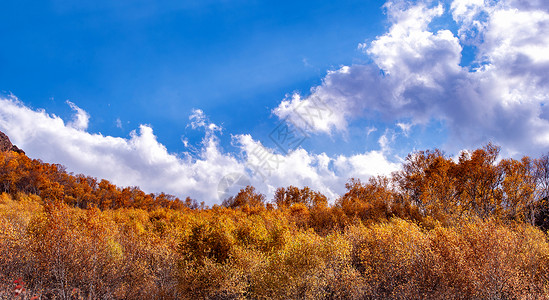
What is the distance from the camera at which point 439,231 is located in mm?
35469

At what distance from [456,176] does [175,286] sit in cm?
5937

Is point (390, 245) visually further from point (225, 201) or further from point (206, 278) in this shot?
point (225, 201)

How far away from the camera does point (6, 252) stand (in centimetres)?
3722

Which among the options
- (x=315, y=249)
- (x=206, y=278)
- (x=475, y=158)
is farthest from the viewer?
(x=475, y=158)

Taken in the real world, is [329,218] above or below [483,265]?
above

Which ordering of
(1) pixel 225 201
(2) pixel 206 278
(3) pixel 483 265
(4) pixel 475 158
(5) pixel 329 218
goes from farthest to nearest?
1. (1) pixel 225 201
2. (5) pixel 329 218
3. (4) pixel 475 158
4. (2) pixel 206 278
5. (3) pixel 483 265

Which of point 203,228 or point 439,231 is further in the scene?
point 203,228

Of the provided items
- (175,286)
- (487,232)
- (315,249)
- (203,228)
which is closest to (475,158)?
(487,232)

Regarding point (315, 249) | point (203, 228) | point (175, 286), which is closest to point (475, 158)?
point (315, 249)

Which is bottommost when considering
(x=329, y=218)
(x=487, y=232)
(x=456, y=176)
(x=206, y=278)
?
(x=206, y=278)

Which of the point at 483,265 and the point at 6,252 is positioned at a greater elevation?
the point at 483,265

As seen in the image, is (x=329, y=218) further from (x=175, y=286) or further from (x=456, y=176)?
(x=175, y=286)

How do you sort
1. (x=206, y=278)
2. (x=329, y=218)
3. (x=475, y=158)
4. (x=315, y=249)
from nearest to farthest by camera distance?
(x=315, y=249) → (x=206, y=278) → (x=475, y=158) → (x=329, y=218)

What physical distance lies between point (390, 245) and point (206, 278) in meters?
22.7
